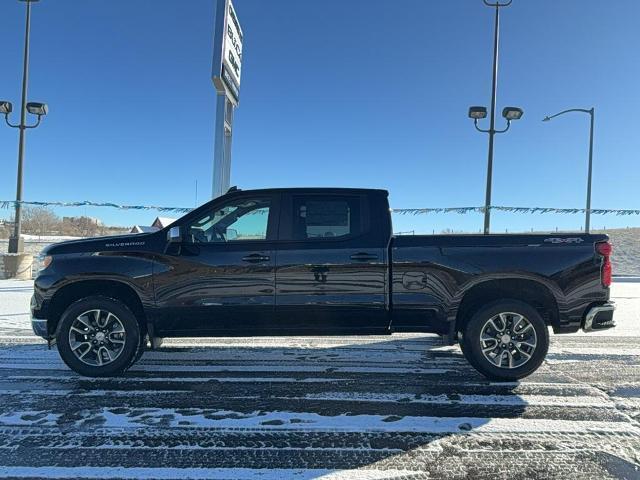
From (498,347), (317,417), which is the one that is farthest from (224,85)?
(317,417)

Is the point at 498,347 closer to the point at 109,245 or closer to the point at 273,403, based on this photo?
the point at 273,403

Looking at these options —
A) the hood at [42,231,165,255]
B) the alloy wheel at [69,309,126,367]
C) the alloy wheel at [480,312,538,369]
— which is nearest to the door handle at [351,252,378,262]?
the alloy wheel at [480,312,538,369]

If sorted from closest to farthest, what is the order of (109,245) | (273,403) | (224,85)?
(273,403)
(109,245)
(224,85)

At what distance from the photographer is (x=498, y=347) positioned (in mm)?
4977

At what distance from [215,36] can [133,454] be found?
33.3 feet

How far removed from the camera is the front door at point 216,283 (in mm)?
4957

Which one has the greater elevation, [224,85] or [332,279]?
[224,85]

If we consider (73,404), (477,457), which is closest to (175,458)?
(73,404)

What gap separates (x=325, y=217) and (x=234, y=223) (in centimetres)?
97

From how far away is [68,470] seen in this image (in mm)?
3080

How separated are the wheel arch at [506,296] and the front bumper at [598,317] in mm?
278

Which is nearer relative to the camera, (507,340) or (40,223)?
(507,340)

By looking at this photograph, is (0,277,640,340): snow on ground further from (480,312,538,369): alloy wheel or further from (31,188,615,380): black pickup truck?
(480,312,538,369): alloy wheel

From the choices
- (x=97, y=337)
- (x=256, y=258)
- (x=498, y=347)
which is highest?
(x=256, y=258)
